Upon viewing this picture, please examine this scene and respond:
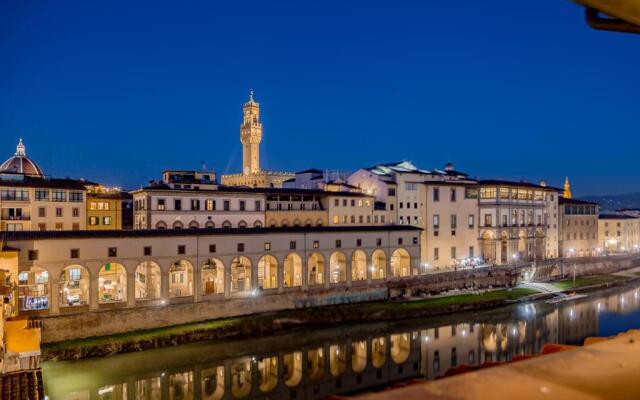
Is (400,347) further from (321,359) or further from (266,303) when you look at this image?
(266,303)

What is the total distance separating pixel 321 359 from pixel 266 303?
9104 millimetres

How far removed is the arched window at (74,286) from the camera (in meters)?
40.6

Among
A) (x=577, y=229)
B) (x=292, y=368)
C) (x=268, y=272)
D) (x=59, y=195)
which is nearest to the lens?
(x=292, y=368)

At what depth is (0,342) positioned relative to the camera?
2284 cm

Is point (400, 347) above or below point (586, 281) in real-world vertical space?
below

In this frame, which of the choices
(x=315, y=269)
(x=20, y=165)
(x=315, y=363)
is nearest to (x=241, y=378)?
(x=315, y=363)

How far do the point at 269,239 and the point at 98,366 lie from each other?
1667 cm

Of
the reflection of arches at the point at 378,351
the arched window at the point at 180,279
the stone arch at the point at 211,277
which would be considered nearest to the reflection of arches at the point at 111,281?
the arched window at the point at 180,279

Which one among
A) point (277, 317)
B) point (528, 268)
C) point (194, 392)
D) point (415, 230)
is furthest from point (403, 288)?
point (194, 392)

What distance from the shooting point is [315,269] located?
1930 inches

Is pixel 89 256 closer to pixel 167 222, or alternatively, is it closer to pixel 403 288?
pixel 167 222

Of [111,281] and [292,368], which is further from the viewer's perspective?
[111,281]

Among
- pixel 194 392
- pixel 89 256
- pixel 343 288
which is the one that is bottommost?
pixel 194 392

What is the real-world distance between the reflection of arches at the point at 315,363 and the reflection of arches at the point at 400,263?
18098mm
